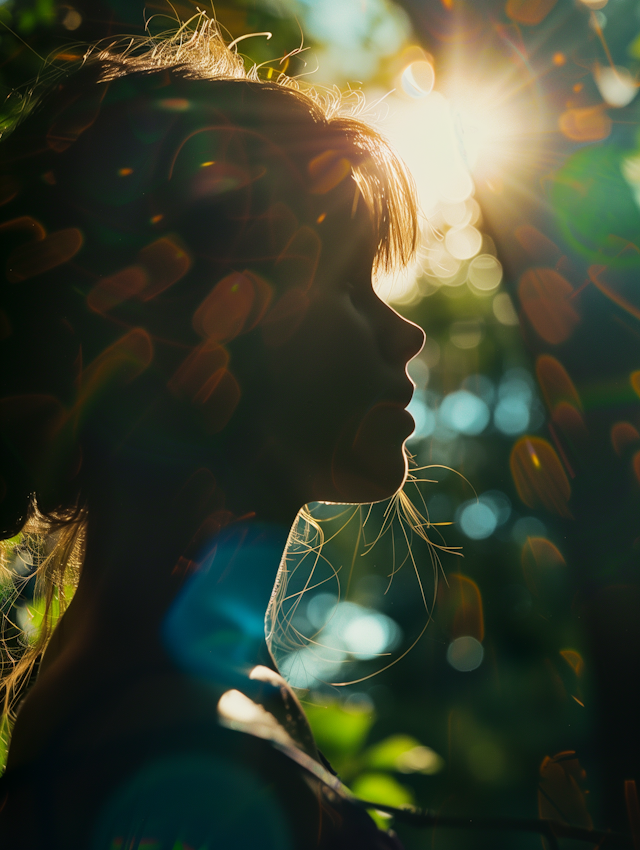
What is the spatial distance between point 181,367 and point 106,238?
30cm

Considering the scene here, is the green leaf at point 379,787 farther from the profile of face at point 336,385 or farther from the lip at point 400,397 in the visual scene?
the lip at point 400,397

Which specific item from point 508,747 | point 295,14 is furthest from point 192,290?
point 508,747

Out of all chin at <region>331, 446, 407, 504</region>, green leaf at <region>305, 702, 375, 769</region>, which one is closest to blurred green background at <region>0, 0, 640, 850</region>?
green leaf at <region>305, 702, 375, 769</region>

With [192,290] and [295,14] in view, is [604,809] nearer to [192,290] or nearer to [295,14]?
[192,290]

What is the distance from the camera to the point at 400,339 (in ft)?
4.19

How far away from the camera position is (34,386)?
114 cm

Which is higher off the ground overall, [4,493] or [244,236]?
[244,236]

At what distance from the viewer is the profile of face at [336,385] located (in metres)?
1.18

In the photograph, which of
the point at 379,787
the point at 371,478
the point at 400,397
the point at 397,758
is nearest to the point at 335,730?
the point at 379,787

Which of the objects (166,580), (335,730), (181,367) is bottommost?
(335,730)

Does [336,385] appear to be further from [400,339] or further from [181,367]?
[181,367]

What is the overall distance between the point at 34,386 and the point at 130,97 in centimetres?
66

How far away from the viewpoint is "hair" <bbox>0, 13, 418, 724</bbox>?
3.70 ft

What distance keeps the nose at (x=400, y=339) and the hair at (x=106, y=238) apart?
292 millimetres
